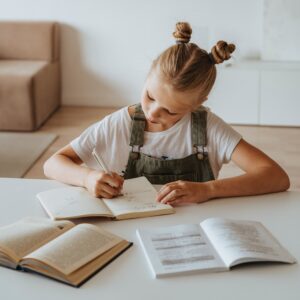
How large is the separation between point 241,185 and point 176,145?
0.29 metres

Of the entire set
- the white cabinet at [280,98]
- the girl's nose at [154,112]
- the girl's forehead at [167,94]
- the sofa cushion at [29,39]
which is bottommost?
the white cabinet at [280,98]

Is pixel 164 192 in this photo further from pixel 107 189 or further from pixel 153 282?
pixel 153 282

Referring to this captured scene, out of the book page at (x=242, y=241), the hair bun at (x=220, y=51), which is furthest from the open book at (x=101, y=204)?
the hair bun at (x=220, y=51)

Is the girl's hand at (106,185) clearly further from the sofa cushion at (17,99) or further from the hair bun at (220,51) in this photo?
the sofa cushion at (17,99)

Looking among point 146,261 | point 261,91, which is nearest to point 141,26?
point 261,91

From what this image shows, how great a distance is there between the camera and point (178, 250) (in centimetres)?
116

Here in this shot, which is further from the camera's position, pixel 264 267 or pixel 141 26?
pixel 141 26

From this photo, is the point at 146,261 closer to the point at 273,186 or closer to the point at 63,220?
the point at 63,220

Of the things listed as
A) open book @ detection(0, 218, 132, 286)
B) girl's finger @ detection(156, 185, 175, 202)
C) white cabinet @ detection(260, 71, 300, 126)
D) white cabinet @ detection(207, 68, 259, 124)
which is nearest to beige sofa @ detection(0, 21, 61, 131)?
white cabinet @ detection(207, 68, 259, 124)

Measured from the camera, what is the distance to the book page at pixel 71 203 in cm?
131

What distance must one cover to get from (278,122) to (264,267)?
Answer: 3.25 meters

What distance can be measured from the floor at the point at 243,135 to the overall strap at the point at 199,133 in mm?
1564

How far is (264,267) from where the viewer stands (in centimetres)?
111

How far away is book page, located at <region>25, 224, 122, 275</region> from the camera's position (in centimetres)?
107
